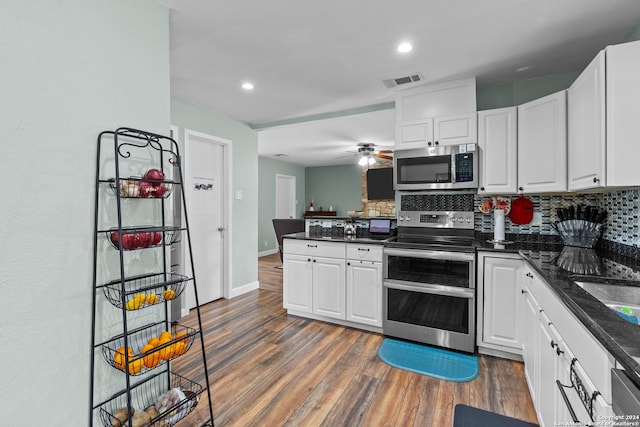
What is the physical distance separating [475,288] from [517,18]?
6.18ft

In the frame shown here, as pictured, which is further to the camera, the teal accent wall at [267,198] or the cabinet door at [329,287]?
the teal accent wall at [267,198]

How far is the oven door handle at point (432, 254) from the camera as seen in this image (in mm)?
2389

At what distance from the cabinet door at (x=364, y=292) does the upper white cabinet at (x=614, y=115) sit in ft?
5.50

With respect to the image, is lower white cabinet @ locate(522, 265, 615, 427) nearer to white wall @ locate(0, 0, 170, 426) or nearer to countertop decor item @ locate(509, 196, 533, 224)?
countertop decor item @ locate(509, 196, 533, 224)

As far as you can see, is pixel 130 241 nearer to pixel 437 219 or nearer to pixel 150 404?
pixel 150 404

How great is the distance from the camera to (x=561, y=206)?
2.65 meters

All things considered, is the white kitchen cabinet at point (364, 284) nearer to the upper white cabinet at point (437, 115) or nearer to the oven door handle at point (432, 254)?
the oven door handle at point (432, 254)

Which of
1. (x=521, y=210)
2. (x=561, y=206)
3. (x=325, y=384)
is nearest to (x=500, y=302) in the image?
(x=521, y=210)

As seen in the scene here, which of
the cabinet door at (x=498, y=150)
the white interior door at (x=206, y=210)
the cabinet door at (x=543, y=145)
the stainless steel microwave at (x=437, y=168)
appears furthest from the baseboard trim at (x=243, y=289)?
the cabinet door at (x=543, y=145)

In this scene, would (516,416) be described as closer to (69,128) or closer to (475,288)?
(475,288)

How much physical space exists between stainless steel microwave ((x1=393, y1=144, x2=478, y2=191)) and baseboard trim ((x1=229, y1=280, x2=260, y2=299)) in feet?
8.15

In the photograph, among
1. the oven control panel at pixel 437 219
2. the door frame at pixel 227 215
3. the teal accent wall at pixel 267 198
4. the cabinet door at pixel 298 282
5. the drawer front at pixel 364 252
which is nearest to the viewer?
the drawer front at pixel 364 252

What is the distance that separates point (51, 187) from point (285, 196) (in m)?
6.97

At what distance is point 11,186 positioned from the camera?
1.15 m
